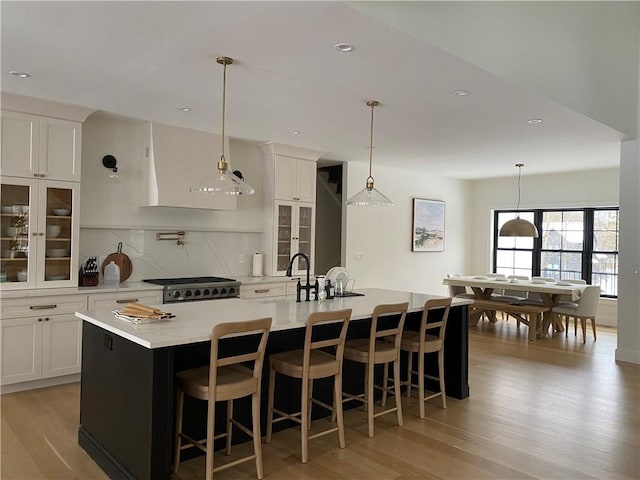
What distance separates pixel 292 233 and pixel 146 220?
186 cm

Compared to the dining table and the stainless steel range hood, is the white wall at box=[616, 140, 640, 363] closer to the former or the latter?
the dining table

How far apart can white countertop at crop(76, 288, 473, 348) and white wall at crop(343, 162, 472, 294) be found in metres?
3.30

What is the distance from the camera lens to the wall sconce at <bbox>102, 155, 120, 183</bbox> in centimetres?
513

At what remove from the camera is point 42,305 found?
434cm

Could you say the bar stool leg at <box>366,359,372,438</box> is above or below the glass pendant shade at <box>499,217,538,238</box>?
below

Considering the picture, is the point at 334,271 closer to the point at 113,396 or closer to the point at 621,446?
the point at 113,396

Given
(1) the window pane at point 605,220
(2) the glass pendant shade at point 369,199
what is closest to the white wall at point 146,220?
(2) the glass pendant shade at point 369,199

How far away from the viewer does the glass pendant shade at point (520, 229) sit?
23.9ft

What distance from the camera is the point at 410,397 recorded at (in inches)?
169

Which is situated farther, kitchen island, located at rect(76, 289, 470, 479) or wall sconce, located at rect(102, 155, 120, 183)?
wall sconce, located at rect(102, 155, 120, 183)

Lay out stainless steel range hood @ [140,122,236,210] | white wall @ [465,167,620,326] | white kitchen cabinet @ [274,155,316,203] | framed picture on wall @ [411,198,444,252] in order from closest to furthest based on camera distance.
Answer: stainless steel range hood @ [140,122,236,210], white kitchen cabinet @ [274,155,316,203], white wall @ [465,167,620,326], framed picture on wall @ [411,198,444,252]

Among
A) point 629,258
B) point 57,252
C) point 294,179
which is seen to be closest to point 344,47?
point 57,252

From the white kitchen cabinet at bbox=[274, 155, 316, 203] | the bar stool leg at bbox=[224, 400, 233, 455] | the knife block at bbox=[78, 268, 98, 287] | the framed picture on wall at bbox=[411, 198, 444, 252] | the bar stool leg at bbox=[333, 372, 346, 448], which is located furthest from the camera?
the framed picture on wall at bbox=[411, 198, 444, 252]

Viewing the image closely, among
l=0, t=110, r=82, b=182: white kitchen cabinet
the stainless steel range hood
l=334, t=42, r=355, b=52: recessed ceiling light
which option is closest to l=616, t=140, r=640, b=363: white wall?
l=334, t=42, r=355, b=52: recessed ceiling light
